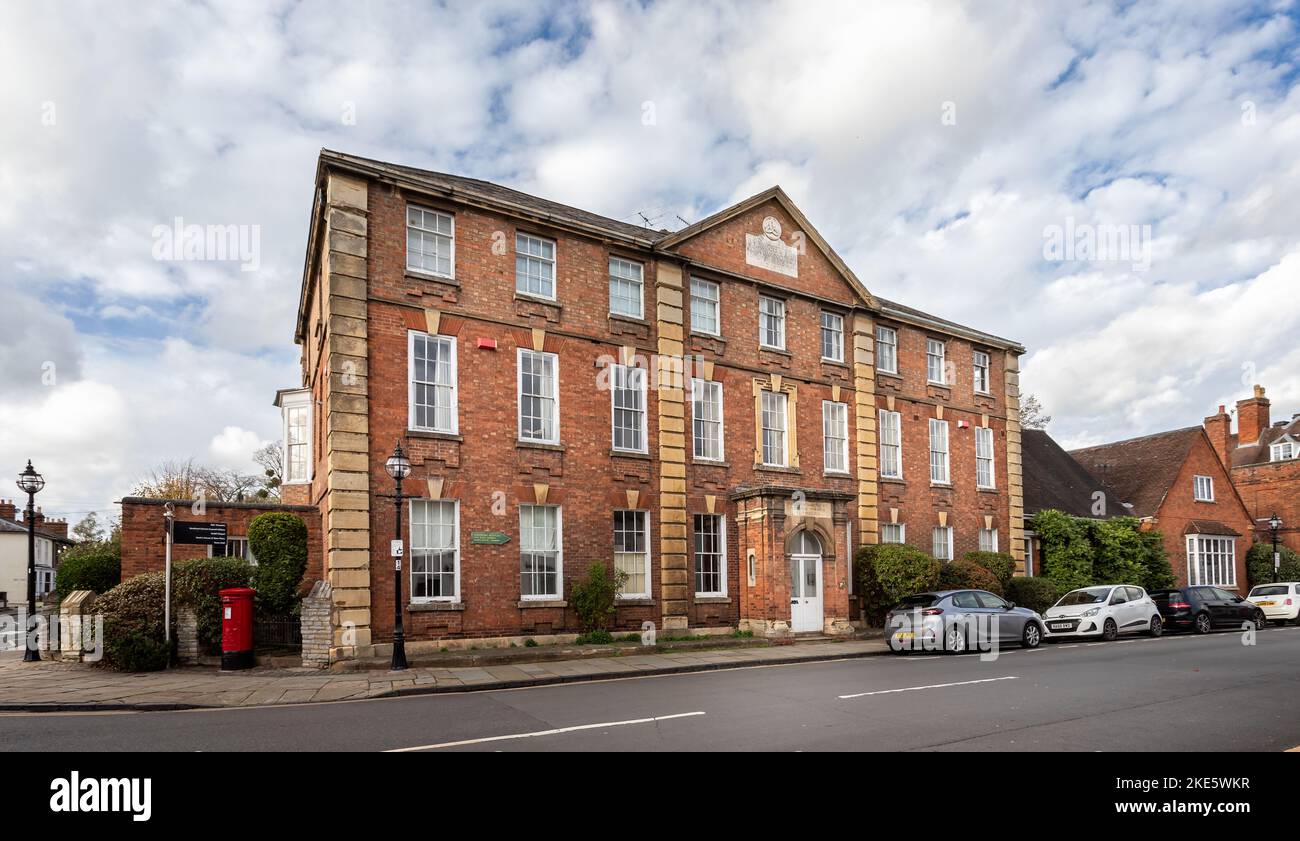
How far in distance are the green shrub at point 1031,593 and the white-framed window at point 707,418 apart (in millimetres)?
12196

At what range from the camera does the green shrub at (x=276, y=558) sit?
17484 mm

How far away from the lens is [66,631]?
17.9 metres

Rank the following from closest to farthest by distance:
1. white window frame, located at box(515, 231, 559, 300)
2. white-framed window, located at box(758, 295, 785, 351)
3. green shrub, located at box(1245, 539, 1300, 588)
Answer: white window frame, located at box(515, 231, 559, 300), white-framed window, located at box(758, 295, 785, 351), green shrub, located at box(1245, 539, 1300, 588)

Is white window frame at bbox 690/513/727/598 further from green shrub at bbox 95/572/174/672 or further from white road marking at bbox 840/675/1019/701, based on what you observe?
green shrub at bbox 95/572/174/672

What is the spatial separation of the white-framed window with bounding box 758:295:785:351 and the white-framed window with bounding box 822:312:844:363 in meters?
1.86

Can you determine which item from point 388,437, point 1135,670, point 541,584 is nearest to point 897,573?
Answer: point 1135,670

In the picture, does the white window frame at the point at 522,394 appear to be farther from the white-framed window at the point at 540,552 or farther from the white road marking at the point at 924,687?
Result: the white road marking at the point at 924,687

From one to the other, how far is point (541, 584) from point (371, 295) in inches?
294

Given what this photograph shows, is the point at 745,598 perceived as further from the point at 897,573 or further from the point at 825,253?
the point at 825,253

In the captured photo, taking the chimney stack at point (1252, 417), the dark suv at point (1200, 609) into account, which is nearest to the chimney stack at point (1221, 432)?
the chimney stack at point (1252, 417)

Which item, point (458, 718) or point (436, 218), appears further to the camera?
point (436, 218)

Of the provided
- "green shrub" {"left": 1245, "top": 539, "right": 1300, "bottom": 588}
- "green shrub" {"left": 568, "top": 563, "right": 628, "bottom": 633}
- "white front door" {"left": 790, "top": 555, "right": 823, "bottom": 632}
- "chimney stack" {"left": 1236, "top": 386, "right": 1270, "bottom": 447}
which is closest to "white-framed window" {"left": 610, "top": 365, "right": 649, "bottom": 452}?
"green shrub" {"left": 568, "top": 563, "right": 628, "bottom": 633}

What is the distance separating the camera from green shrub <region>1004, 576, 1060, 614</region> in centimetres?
2816
